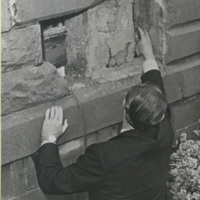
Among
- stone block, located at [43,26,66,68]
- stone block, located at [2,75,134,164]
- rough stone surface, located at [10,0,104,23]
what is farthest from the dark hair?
stone block, located at [43,26,66,68]

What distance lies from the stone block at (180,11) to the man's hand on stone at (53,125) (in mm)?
1205

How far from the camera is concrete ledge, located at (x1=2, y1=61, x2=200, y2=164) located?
372cm

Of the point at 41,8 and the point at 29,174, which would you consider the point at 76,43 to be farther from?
the point at 29,174

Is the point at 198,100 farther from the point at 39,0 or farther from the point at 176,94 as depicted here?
the point at 39,0

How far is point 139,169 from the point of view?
3.42 meters

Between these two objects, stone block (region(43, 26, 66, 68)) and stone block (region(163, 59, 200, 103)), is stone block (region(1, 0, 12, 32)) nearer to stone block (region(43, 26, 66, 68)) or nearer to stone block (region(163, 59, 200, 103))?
stone block (region(43, 26, 66, 68))

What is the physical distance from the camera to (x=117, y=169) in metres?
3.35

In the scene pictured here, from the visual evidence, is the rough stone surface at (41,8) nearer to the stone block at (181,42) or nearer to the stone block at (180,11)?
the stone block at (180,11)

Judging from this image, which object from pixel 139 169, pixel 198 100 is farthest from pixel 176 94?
pixel 139 169

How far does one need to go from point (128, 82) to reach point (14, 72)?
1051 mm

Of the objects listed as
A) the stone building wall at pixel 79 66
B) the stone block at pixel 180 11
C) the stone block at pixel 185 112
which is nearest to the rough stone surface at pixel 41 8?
the stone building wall at pixel 79 66

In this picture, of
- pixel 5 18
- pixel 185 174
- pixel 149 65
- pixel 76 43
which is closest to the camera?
pixel 5 18

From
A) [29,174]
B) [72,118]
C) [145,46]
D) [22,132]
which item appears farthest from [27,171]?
[145,46]

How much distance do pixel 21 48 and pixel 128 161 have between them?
103 centimetres
